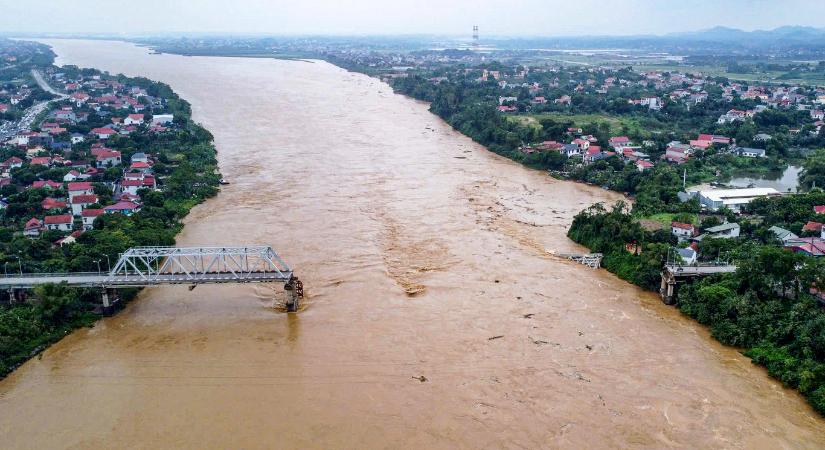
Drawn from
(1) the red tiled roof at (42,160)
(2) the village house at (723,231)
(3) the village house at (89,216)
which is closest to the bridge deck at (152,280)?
(3) the village house at (89,216)

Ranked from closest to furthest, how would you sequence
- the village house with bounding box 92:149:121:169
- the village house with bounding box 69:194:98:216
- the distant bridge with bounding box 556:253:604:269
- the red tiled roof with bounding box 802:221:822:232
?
the distant bridge with bounding box 556:253:604:269 → the red tiled roof with bounding box 802:221:822:232 → the village house with bounding box 69:194:98:216 → the village house with bounding box 92:149:121:169

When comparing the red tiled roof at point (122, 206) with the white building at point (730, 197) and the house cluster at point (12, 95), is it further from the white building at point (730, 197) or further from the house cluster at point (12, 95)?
the house cluster at point (12, 95)

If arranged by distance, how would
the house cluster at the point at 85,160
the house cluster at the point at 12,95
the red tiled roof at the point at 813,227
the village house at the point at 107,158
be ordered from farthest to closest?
the house cluster at the point at 12,95 < the village house at the point at 107,158 < the house cluster at the point at 85,160 < the red tiled roof at the point at 813,227

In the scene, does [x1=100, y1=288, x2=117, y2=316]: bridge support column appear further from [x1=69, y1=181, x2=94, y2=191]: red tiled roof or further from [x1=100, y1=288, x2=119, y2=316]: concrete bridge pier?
[x1=69, y1=181, x2=94, y2=191]: red tiled roof

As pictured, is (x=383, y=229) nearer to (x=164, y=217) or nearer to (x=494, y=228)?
(x=494, y=228)

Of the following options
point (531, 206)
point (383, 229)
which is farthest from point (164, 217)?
point (531, 206)

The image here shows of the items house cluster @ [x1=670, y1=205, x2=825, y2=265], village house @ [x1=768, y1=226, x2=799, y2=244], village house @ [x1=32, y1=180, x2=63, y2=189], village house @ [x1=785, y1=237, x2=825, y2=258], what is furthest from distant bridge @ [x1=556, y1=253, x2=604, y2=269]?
village house @ [x1=32, y1=180, x2=63, y2=189]

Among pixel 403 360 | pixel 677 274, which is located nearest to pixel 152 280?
pixel 403 360

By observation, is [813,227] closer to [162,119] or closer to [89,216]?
[89,216]
